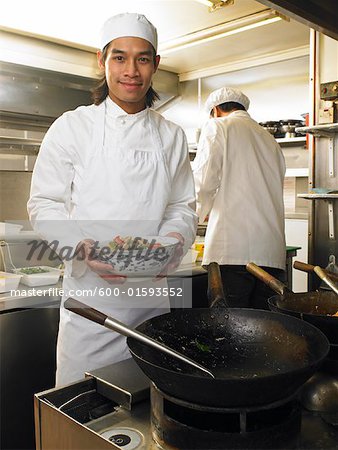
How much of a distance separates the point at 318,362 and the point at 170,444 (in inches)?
10.8

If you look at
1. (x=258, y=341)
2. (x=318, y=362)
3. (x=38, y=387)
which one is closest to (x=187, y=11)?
(x=38, y=387)

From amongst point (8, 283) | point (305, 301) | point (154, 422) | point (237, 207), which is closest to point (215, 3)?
point (237, 207)

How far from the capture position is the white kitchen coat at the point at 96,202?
1.54 metres

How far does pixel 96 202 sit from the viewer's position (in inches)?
61.7

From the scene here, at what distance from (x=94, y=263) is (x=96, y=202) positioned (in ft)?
0.82

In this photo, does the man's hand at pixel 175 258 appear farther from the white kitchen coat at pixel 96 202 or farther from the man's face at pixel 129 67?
the man's face at pixel 129 67

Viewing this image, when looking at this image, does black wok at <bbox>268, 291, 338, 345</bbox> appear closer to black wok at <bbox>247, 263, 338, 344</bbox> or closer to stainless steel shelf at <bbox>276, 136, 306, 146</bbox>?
black wok at <bbox>247, 263, 338, 344</bbox>

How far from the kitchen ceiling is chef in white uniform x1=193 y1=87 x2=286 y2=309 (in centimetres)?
107

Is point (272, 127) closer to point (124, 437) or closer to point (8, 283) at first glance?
point (8, 283)

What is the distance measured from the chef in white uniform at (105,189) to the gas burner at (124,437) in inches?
26.2

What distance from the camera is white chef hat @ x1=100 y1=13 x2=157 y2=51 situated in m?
1.57

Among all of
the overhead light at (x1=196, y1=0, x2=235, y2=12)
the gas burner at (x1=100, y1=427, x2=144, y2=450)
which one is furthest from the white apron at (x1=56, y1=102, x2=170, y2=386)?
the overhead light at (x1=196, y1=0, x2=235, y2=12)

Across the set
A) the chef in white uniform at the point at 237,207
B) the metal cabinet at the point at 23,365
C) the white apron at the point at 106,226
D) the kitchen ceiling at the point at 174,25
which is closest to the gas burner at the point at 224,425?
the white apron at the point at 106,226

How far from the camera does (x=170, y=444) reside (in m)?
0.78
